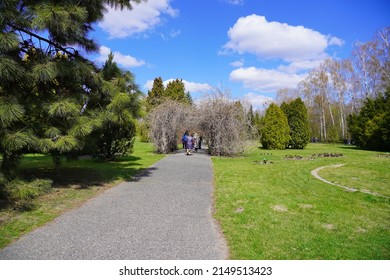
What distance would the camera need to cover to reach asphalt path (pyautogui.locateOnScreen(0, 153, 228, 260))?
360cm

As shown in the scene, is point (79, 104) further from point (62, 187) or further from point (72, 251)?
point (72, 251)

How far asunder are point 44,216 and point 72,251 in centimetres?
176

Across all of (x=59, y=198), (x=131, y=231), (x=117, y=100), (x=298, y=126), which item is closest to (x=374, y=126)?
(x=298, y=126)

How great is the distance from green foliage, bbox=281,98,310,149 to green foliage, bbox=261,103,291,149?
0.91 meters

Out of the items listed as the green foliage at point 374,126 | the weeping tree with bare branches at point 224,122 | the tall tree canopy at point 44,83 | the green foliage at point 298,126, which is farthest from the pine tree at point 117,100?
the green foliage at point 374,126

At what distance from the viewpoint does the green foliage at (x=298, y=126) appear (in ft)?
83.3

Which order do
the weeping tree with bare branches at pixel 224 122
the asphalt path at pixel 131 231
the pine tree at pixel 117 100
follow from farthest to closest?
the weeping tree with bare branches at pixel 224 122, the pine tree at pixel 117 100, the asphalt path at pixel 131 231

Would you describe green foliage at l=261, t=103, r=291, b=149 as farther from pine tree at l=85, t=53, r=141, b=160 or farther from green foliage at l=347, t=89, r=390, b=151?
pine tree at l=85, t=53, r=141, b=160

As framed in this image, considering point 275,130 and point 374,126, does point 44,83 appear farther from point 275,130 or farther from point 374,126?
point 374,126

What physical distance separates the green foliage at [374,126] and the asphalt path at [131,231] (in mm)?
21190

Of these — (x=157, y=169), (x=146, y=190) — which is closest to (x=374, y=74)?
(x=157, y=169)

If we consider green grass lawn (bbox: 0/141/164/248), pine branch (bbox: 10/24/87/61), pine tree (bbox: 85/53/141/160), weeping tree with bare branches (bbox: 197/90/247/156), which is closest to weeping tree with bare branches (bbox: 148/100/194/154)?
weeping tree with bare branches (bbox: 197/90/247/156)

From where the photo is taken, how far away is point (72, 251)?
143 inches

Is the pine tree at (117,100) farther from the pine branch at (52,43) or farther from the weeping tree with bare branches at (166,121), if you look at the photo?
the weeping tree with bare branches at (166,121)
